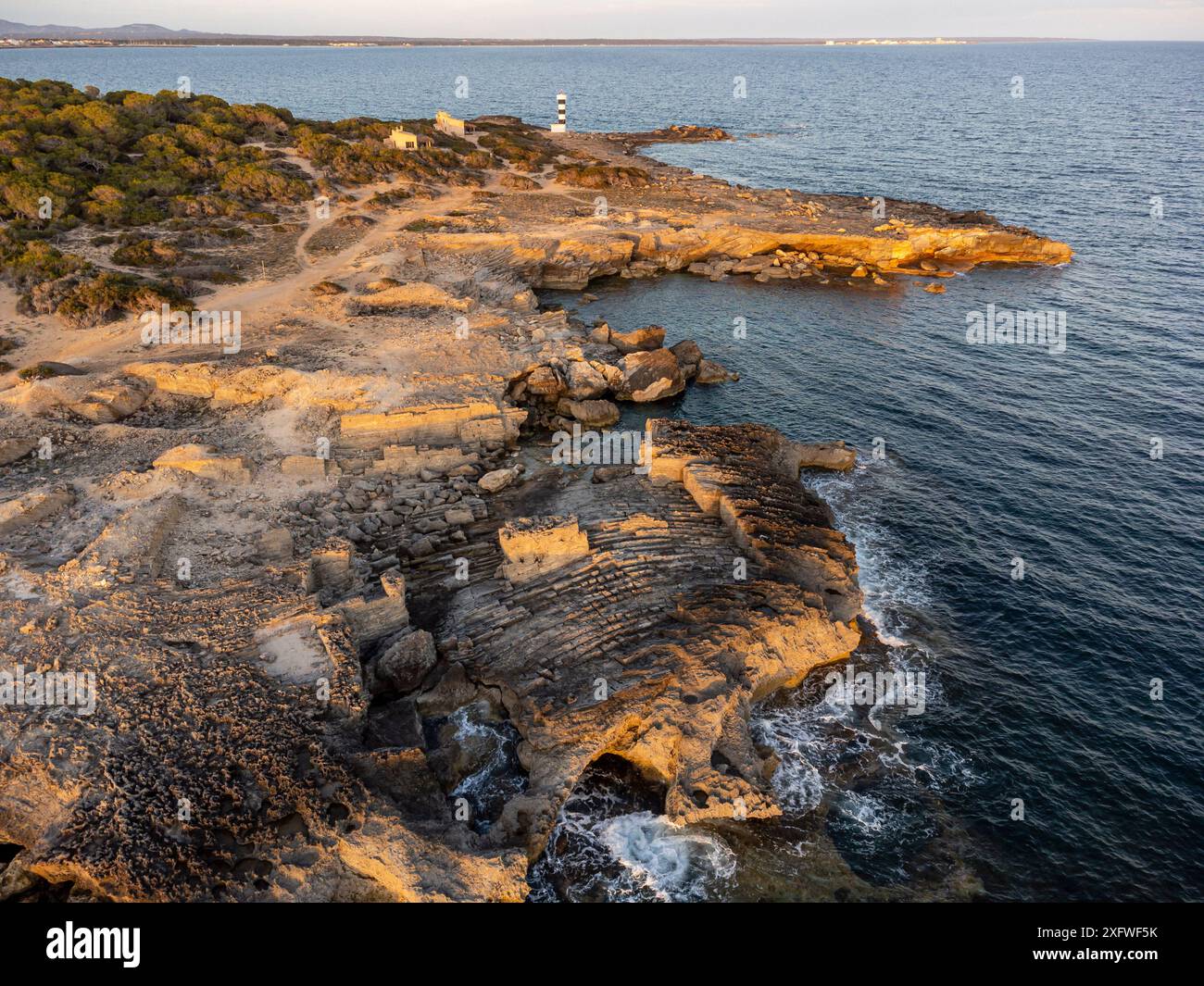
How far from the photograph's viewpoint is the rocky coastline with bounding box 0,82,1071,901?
18.2m

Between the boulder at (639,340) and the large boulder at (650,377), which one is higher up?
the boulder at (639,340)

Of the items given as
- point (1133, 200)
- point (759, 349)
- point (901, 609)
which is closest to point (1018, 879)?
point (901, 609)

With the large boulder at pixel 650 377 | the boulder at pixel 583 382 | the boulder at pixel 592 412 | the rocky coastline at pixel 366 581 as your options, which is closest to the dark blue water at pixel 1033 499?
the large boulder at pixel 650 377

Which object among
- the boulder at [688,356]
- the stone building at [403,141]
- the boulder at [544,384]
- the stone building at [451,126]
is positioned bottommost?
the boulder at [544,384]

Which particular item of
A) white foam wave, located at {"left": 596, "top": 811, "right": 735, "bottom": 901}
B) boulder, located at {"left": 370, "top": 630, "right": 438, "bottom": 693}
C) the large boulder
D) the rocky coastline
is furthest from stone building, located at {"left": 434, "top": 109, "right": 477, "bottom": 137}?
white foam wave, located at {"left": 596, "top": 811, "right": 735, "bottom": 901}

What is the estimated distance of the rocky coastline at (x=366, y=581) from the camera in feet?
59.8

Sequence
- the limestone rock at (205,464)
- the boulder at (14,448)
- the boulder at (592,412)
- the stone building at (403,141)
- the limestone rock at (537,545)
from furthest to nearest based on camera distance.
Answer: the stone building at (403,141) → the boulder at (592,412) → the boulder at (14,448) → the limestone rock at (205,464) → the limestone rock at (537,545)

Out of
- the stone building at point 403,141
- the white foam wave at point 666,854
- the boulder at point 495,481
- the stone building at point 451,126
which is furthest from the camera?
the stone building at point 451,126

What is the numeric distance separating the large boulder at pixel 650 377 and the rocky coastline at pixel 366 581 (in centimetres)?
25

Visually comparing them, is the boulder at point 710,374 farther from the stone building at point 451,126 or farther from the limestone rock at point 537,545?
the stone building at point 451,126

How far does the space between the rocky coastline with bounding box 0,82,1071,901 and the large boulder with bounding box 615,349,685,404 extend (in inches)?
9.9
